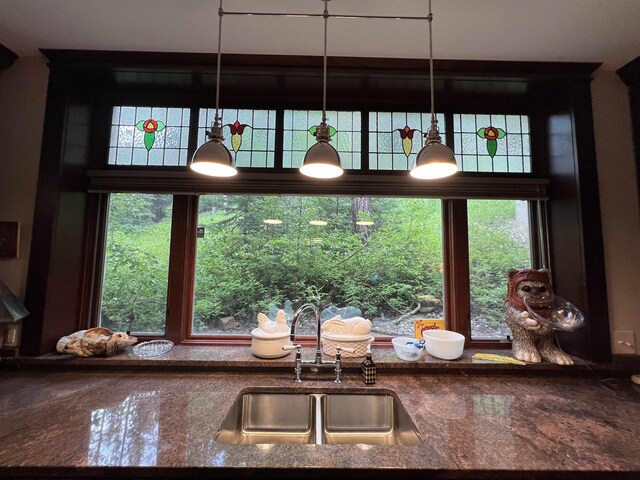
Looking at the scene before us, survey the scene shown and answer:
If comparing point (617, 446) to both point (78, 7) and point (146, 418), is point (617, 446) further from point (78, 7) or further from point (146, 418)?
point (78, 7)

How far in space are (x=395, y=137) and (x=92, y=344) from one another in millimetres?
2270

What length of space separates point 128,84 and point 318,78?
1254 millimetres

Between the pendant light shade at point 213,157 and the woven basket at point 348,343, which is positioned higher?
the pendant light shade at point 213,157

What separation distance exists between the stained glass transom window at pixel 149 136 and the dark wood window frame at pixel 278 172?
0.21 ft

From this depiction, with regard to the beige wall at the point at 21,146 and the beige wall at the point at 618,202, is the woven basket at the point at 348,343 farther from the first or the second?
the beige wall at the point at 21,146

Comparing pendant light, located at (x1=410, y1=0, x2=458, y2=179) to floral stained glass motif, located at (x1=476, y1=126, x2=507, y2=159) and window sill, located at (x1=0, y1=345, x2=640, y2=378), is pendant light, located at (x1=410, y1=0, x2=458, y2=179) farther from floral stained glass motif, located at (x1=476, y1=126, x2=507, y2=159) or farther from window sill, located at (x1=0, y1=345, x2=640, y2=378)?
window sill, located at (x1=0, y1=345, x2=640, y2=378)

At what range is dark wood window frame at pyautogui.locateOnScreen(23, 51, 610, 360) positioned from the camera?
1.61 meters

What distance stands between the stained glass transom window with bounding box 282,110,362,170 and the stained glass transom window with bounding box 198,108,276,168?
105 millimetres

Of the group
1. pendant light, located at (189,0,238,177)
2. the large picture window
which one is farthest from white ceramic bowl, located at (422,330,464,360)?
pendant light, located at (189,0,238,177)

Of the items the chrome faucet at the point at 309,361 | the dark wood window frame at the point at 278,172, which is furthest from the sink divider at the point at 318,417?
the dark wood window frame at the point at 278,172

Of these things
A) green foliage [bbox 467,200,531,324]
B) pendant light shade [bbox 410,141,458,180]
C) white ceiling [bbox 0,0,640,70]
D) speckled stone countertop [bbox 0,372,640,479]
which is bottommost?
speckled stone countertop [bbox 0,372,640,479]

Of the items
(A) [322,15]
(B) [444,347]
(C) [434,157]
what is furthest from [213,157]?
(B) [444,347]

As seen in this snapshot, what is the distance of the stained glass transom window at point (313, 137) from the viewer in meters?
1.92

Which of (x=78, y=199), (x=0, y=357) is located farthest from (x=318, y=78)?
(x=0, y=357)
